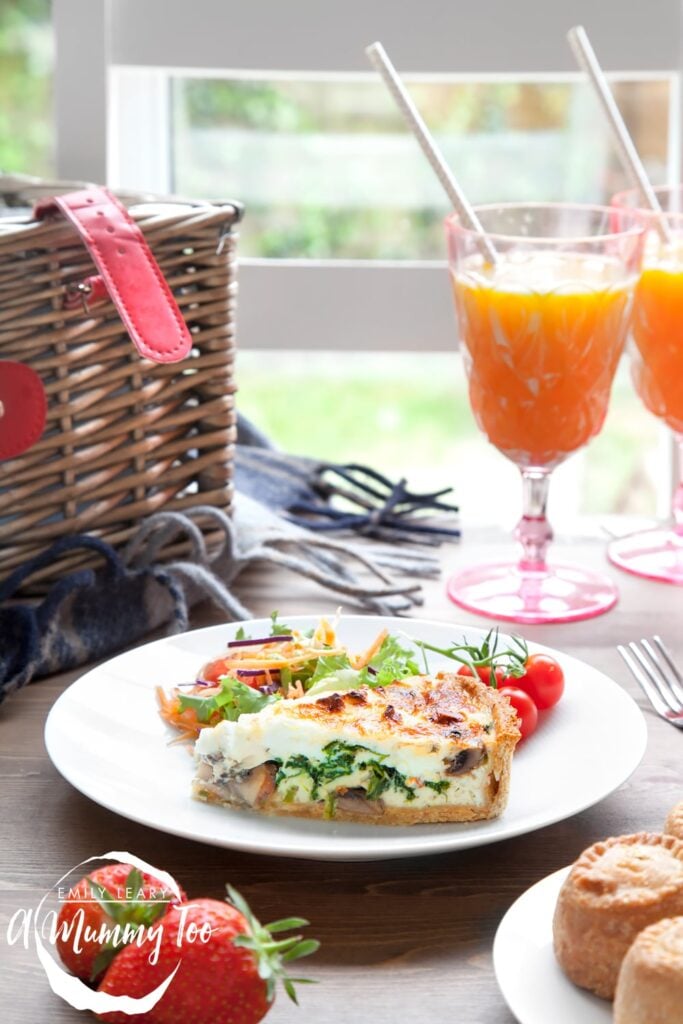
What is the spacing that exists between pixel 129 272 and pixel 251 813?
1.87 feet

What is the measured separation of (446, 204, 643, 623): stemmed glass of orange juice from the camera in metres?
1.43

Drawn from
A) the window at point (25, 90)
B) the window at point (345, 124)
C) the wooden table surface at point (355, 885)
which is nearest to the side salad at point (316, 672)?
the wooden table surface at point (355, 885)

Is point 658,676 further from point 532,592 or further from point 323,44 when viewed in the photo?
point 323,44

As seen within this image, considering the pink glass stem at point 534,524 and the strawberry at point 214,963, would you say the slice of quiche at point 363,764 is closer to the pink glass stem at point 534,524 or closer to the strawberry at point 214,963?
the strawberry at point 214,963

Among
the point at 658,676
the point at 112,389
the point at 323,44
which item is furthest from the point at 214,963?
the point at 323,44

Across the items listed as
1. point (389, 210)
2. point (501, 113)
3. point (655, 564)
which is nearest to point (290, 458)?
point (655, 564)

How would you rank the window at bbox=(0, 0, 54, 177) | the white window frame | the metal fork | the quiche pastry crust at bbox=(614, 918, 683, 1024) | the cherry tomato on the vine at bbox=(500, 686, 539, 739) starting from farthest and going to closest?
the window at bbox=(0, 0, 54, 177)
the white window frame
the metal fork
the cherry tomato on the vine at bbox=(500, 686, 539, 739)
the quiche pastry crust at bbox=(614, 918, 683, 1024)

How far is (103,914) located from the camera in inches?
30.2

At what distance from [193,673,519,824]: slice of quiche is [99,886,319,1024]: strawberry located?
0.25m

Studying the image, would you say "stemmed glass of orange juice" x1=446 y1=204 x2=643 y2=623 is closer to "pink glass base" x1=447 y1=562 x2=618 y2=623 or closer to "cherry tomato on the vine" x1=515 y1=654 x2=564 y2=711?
"pink glass base" x1=447 y1=562 x2=618 y2=623

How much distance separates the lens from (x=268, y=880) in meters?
0.94

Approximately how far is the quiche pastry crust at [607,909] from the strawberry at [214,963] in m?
0.15

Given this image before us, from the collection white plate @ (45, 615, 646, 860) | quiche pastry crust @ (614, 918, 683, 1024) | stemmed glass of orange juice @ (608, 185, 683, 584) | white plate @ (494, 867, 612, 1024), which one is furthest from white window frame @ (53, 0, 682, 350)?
quiche pastry crust @ (614, 918, 683, 1024)

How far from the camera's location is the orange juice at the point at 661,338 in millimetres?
1553
